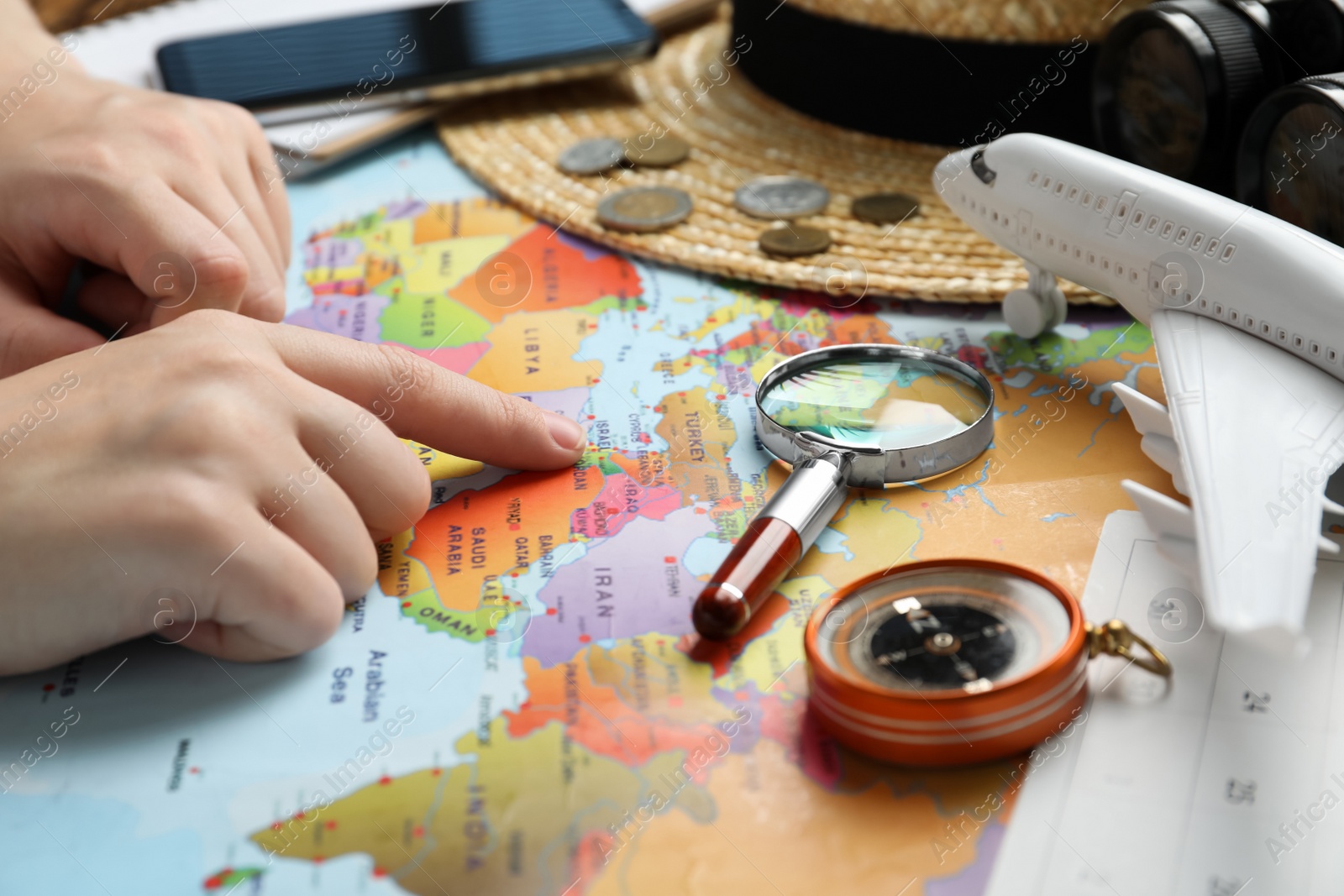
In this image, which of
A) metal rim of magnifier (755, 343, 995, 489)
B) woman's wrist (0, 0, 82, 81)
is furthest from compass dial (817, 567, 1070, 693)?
woman's wrist (0, 0, 82, 81)

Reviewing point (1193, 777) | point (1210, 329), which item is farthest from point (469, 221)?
point (1193, 777)

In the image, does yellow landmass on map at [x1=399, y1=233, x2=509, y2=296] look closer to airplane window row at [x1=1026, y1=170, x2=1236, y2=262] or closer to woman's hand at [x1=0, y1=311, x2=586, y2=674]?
woman's hand at [x1=0, y1=311, x2=586, y2=674]

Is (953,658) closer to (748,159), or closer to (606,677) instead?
(606,677)

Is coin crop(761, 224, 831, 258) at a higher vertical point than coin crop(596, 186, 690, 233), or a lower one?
higher

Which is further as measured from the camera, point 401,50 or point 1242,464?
point 401,50

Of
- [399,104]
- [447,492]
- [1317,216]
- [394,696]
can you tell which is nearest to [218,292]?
[447,492]

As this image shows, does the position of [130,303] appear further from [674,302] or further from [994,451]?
[994,451]
